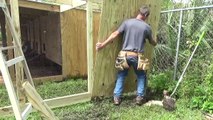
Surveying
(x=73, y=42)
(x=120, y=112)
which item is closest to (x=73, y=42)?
(x=73, y=42)

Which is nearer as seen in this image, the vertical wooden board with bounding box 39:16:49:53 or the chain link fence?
the chain link fence

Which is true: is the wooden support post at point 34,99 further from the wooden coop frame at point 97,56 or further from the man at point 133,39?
the man at point 133,39

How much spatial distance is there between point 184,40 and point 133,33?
1.66 m

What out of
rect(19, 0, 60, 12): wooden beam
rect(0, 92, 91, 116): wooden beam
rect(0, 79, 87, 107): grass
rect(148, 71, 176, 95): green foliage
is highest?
rect(19, 0, 60, 12): wooden beam

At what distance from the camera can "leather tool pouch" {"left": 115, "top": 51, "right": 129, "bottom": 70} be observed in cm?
464

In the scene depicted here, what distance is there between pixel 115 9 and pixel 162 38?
221 cm

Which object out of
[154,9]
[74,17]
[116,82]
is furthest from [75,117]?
[74,17]

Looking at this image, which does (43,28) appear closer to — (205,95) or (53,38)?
(53,38)

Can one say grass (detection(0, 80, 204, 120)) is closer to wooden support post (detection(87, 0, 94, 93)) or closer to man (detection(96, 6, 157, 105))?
man (detection(96, 6, 157, 105))

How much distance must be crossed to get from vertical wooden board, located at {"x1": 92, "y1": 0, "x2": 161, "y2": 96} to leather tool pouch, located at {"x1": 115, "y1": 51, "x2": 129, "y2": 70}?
167mm

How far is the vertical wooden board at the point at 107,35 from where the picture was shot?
15.0 feet

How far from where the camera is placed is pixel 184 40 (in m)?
5.72

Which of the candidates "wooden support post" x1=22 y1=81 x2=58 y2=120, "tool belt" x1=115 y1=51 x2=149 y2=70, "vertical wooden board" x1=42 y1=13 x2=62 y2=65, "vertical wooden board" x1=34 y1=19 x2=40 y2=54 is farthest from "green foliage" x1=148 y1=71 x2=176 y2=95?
"vertical wooden board" x1=34 y1=19 x2=40 y2=54

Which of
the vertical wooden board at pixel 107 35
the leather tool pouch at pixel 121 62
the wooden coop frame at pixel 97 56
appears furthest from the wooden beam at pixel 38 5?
the leather tool pouch at pixel 121 62
